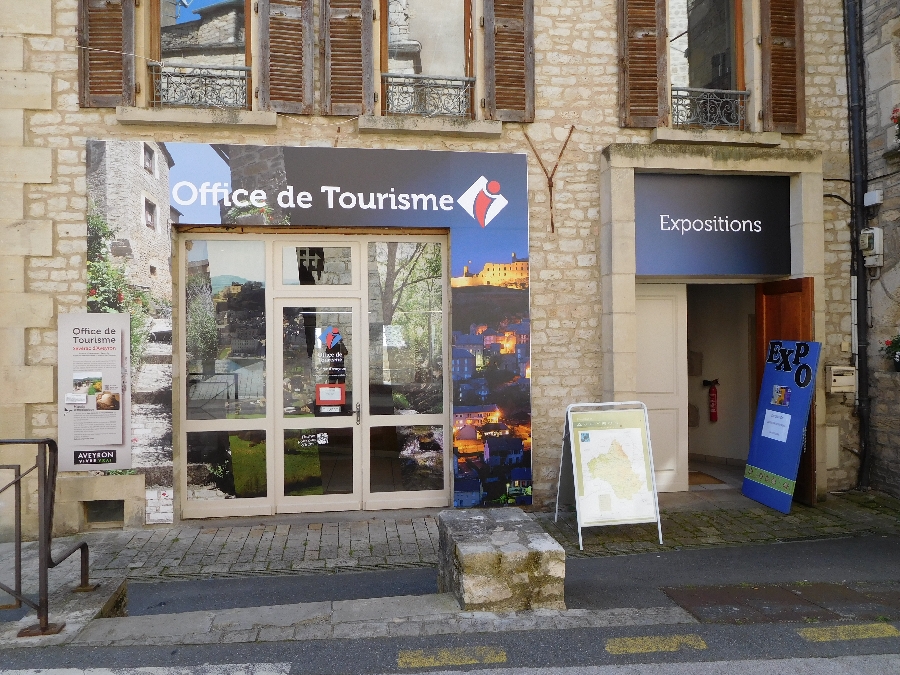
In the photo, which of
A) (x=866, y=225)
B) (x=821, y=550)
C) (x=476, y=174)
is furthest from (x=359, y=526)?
(x=866, y=225)

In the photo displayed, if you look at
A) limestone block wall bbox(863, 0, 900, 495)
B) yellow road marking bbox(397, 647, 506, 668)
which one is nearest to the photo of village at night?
yellow road marking bbox(397, 647, 506, 668)

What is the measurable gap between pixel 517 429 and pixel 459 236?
77.7 inches

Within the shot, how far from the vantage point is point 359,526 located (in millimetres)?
6160

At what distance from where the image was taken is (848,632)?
3.68m

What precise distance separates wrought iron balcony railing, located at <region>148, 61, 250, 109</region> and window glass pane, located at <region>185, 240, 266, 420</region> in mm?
1302

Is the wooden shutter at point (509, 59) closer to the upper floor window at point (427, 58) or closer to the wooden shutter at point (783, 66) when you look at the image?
the upper floor window at point (427, 58)

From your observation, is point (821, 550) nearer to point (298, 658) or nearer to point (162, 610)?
point (298, 658)

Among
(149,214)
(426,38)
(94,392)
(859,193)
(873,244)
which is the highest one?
(426,38)

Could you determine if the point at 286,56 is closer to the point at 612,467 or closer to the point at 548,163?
the point at 548,163

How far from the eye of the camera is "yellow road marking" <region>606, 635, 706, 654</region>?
3.43 m

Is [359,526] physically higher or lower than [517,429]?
lower

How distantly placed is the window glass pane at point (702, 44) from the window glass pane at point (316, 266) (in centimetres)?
398

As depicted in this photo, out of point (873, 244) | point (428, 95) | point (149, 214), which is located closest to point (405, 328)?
→ point (428, 95)

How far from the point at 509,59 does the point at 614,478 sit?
412 cm
